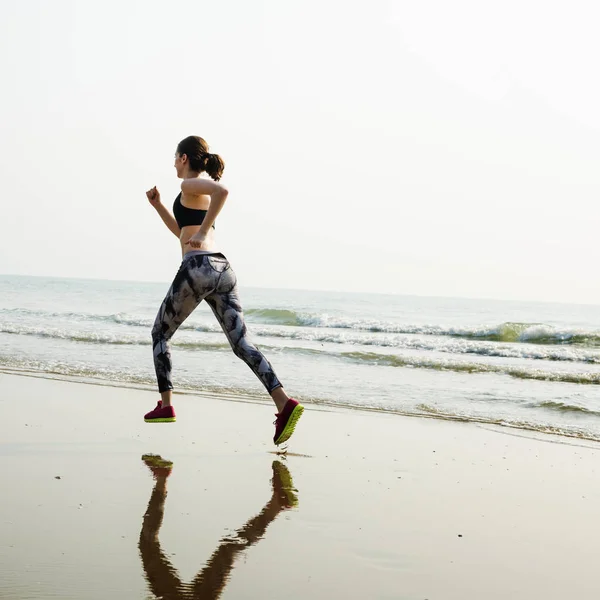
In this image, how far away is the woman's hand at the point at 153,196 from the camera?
456 cm

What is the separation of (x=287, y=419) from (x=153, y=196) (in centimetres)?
161

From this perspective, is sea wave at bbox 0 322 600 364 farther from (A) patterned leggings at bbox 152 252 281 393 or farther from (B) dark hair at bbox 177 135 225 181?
(B) dark hair at bbox 177 135 225 181

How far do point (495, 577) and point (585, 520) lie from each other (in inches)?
40.9

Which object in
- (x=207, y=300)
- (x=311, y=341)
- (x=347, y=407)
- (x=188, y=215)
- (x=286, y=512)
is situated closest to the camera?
(x=286, y=512)

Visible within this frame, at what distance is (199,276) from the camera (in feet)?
14.1

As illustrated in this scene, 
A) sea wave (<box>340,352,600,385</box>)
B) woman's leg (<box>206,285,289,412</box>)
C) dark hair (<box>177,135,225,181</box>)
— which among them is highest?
dark hair (<box>177,135,225,181</box>)

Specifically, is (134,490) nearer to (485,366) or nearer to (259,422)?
(259,422)

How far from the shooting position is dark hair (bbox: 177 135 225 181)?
173 inches

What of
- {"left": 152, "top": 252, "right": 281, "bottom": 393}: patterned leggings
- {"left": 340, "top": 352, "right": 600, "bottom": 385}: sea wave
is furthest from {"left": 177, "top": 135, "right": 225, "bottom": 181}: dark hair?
{"left": 340, "top": 352, "right": 600, "bottom": 385}: sea wave

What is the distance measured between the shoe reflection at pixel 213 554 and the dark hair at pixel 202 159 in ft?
5.77

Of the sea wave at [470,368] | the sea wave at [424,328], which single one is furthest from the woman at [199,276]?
the sea wave at [424,328]

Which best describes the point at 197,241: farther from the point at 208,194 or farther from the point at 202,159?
the point at 202,159

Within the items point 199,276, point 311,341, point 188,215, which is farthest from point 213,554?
point 311,341

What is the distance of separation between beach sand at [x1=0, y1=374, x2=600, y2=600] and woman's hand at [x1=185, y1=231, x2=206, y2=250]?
1.23m
